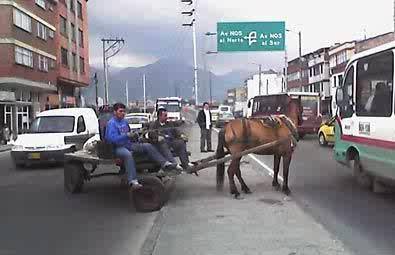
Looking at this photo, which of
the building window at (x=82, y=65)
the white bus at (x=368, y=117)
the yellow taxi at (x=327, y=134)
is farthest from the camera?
the building window at (x=82, y=65)

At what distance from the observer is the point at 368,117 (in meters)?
10.9

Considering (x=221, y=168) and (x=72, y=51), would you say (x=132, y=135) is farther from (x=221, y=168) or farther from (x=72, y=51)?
(x=72, y=51)

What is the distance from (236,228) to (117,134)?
335cm

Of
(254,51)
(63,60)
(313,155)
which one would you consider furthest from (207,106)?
(63,60)

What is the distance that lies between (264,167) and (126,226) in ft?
25.2

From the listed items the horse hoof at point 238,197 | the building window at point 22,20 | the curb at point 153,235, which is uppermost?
the building window at point 22,20

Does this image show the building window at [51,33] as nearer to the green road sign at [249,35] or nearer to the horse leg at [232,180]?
the green road sign at [249,35]

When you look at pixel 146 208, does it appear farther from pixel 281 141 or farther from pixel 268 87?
pixel 268 87

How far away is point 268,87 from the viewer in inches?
4365

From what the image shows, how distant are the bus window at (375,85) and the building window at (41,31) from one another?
137ft

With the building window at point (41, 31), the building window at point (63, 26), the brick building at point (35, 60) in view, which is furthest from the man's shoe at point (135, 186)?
the building window at point (63, 26)

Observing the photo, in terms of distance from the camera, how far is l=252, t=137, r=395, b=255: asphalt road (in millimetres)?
7270

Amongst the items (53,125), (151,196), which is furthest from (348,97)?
(53,125)

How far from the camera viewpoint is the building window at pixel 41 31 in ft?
161
